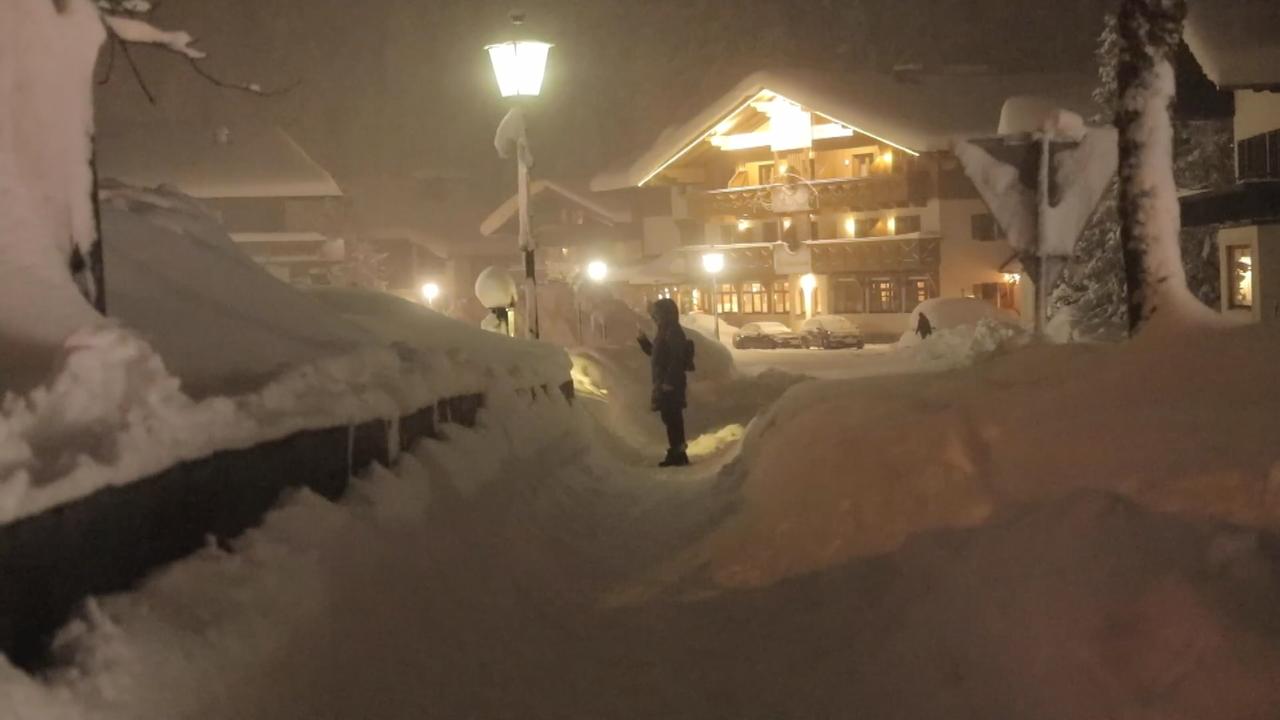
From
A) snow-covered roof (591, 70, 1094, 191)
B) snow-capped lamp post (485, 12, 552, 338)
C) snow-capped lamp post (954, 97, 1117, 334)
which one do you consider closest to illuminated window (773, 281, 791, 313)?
snow-covered roof (591, 70, 1094, 191)

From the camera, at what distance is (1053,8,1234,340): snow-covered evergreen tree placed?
28.3m

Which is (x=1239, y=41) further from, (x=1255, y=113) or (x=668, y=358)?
(x=668, y=358)

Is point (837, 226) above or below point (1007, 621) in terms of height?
above

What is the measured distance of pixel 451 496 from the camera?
20.1ft

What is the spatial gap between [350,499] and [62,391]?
1.87 m

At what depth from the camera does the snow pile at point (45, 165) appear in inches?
153

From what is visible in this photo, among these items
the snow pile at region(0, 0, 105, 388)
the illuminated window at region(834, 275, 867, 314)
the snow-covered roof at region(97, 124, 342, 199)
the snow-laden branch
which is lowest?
the illuminated window at region(834, 275, 867, 314)

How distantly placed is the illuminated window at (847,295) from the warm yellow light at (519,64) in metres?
32.7

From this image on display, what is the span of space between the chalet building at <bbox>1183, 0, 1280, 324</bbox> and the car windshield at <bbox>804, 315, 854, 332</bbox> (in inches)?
648

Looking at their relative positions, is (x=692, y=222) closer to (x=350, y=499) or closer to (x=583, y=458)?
(x=583, y=458)

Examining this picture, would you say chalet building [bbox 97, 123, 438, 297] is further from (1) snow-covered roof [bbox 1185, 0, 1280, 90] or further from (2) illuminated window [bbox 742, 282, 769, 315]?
(1) snow-covered roof [bbox 1185, 0, 1280, 90]

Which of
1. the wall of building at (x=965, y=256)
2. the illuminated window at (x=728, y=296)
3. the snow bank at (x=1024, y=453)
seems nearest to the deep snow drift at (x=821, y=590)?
the snow bank at (x=1024, y=453)

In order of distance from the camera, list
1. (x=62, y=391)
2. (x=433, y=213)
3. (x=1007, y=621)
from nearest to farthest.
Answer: (x=62, y=391) → (x=1007, y=621) → (x=433, y=213)

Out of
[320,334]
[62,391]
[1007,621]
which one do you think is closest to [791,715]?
[1007,621]
